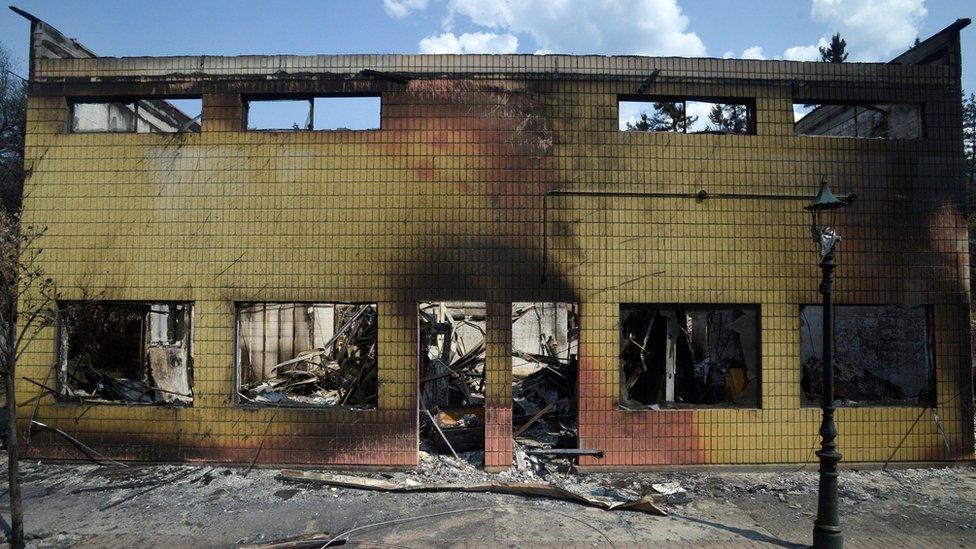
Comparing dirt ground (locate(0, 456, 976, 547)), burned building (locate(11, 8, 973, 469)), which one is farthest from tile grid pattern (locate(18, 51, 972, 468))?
dirt ground (locate(0, 456, 976, 547))

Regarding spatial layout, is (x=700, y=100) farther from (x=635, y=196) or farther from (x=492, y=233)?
(x=492, y=233)

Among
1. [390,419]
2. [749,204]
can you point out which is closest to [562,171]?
[749,204]

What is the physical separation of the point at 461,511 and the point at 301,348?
10894 mm

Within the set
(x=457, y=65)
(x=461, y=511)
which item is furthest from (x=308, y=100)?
(x=461, y=511)

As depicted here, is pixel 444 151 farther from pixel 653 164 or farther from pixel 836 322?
pixel 836 322

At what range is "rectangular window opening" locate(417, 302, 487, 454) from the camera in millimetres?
8539

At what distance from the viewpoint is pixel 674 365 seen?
881cm

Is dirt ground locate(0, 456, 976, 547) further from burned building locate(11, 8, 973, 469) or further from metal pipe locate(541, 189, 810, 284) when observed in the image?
metal pipe locate(541, 189, 810, 284)

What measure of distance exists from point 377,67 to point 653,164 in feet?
14.5

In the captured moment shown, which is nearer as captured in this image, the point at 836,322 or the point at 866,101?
the point at 866,101

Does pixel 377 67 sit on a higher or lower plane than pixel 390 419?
higher

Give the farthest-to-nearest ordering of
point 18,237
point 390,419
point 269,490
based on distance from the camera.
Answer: point 390,419 < point 269,490 < point 18,237

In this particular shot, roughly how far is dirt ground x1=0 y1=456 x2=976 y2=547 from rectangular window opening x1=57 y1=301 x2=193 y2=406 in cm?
184

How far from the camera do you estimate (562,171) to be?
8.22 meters
